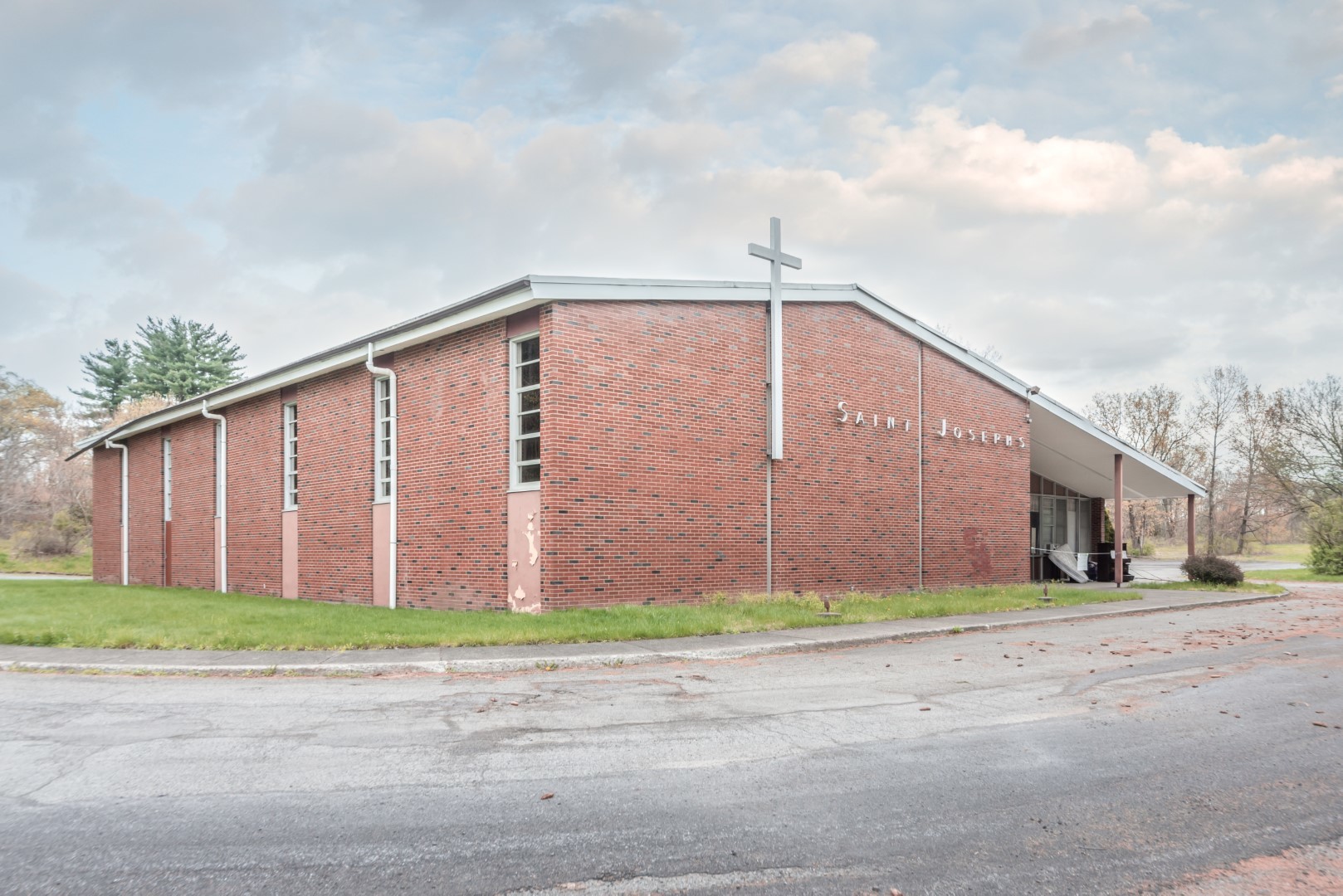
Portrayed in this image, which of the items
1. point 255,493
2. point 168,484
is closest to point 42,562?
point 168,484

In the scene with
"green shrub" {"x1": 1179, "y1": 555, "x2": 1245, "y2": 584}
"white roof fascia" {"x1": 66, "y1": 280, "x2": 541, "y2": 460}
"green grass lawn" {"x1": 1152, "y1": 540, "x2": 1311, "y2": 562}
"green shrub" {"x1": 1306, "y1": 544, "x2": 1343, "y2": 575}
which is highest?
"white roof fascia" {"x1": 66, "y1": 280, "x2": 541, "y2": 460}

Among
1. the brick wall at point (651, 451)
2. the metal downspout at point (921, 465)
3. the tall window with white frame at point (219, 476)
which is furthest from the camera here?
the tall window with white frame at point (219, 476)

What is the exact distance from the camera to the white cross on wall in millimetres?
16188

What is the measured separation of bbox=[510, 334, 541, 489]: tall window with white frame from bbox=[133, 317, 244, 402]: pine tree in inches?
1996

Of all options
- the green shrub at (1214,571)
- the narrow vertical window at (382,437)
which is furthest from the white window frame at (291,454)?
the green shrub at (1214,571)

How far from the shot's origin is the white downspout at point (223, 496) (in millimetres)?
23281

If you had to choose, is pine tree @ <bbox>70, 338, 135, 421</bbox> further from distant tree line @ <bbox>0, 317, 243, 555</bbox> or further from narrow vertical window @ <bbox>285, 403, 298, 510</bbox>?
narrow vertical window @ <bbox>285, 403, 298, 510</bbox>

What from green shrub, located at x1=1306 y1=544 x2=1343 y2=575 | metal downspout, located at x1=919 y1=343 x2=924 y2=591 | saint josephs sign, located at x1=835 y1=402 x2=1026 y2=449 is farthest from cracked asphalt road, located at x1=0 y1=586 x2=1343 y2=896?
green shrub, located at x1=1306 y1=544 x2=1343 y2=575

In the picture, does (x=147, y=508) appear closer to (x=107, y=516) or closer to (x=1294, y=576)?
(x=107, y=516)

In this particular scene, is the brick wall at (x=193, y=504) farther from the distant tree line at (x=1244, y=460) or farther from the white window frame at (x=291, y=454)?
the distant tree line at (x=1244, y=460)

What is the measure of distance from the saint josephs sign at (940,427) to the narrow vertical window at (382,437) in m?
9.42

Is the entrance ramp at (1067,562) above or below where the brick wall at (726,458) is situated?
below

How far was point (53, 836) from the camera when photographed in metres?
4.16

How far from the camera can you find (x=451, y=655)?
9781 mm
